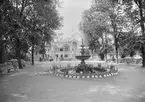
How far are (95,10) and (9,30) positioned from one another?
20.3m

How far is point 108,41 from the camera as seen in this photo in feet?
102

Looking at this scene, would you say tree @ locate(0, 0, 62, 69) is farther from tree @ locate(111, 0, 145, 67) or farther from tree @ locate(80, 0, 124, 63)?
tree @ locate(111, 0, 145, 67)

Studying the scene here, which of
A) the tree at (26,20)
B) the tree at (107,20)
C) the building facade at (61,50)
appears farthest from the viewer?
the building facade at (61,50)

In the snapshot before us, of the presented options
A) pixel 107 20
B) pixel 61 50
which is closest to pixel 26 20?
pixel 107 20

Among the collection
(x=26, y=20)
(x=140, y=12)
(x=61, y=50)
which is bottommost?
(x=61, y=50)

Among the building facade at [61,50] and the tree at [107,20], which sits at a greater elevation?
the tree at [107,20]

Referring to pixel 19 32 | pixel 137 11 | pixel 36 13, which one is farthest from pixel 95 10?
pixel 19 32

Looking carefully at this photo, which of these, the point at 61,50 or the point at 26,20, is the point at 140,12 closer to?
the point at 26,20

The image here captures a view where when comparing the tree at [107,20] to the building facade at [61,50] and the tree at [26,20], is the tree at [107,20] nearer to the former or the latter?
the tree at [26,20]

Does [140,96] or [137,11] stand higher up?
[137,11]

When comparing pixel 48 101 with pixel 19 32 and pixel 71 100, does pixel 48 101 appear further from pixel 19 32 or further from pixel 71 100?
pixel 19 32

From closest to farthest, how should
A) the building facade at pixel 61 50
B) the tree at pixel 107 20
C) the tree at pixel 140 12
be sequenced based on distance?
the tree at pixel 140 12, the tree at pixel 107 20, the building facade at pixel 61 50

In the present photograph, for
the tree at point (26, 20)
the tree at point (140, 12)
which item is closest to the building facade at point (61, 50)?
the tree at point (26, 20)

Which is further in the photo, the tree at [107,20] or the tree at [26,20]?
the tree at [107,20]
